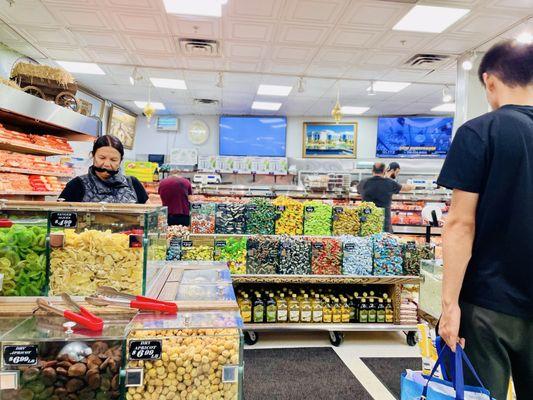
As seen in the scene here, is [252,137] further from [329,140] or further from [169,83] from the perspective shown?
[169,83]

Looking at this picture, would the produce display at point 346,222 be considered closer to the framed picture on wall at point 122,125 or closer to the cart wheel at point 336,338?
the cart wheel at point 336,338

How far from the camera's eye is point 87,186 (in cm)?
269

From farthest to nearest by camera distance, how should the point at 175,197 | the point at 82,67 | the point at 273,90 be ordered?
the point at 273,90 → the point at 82,67 → the point at 175,197

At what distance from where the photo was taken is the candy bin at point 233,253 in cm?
386

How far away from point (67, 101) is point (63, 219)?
10.4ft

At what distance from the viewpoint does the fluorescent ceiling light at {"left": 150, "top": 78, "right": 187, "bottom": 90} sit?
750 centimetres

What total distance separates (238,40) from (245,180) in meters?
5.34

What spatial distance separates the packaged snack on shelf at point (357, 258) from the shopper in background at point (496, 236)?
247 cm

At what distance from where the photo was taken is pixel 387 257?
3961 millimetres

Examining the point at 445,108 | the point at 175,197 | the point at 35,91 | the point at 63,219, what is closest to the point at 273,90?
the point at 175,197

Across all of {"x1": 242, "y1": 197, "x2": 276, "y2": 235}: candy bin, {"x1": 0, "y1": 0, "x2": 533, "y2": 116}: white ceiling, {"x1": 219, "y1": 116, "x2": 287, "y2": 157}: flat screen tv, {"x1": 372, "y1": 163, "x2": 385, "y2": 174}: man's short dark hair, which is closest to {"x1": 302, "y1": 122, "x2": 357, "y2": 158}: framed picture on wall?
{"x1": 219, "y1": 116, "x2": 287, "y2": 157}: flat screen tv

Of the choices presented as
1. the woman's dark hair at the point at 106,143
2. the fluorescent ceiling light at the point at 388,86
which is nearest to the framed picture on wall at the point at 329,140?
the fluorescent ceiling light at the point at 388,86

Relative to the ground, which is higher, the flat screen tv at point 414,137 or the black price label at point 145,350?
the flat screen tv at point 414,137

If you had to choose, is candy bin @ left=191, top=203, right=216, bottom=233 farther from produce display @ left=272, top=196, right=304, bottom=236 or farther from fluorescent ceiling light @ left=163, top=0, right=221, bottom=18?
fluorescent ceiling light @ left=163, top=0, right=221, bottom=18
